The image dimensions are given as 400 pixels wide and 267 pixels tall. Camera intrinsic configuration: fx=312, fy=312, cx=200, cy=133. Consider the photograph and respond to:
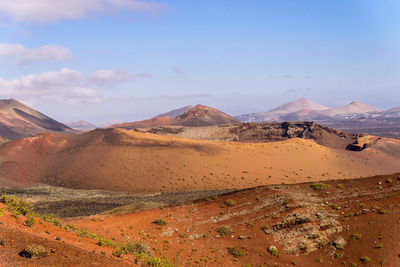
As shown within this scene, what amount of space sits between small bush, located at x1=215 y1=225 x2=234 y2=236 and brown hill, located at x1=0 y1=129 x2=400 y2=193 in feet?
83.4

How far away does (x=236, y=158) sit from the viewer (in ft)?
195

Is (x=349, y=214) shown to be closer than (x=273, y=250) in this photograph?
No

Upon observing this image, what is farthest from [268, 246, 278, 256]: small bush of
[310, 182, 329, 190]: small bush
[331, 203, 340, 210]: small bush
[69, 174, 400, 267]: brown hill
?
[310, 182, 329, 190]: small bush

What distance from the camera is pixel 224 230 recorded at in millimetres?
19938

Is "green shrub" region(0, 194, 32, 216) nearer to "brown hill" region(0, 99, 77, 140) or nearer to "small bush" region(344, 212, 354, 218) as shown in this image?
"small bush" region(344, 212, 354, 218)

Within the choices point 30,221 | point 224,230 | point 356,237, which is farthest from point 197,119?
point 30,221

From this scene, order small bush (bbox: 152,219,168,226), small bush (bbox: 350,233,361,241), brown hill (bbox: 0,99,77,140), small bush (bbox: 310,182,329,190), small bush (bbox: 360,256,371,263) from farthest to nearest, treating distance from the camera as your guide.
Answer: brown hill (bbox: 0,99,77,140), small bush (bbox: 310,182,329,190), small bush (bbox: 152,219,168,226), small bush (bbox: 350,233,361,241), small bush (bbox: 360,256,371,263)

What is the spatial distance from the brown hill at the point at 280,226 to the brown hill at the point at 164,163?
22.9m

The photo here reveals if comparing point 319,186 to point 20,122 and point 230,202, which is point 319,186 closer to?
point 230,202

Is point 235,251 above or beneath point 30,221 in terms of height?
beneath

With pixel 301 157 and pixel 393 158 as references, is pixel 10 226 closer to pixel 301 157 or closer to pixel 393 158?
pixel 301 157

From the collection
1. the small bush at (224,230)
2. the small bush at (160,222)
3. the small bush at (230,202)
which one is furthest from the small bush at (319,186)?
the small bush at (160,222)

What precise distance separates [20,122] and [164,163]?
434 feet

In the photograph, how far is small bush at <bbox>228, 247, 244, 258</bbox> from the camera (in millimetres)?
17250
